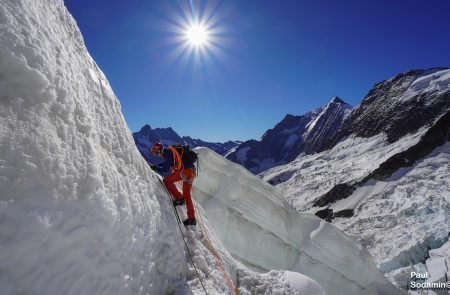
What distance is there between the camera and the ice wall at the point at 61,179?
2.38 m

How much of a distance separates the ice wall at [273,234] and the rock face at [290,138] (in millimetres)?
112438

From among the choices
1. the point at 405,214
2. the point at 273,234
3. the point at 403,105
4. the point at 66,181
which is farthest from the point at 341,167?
the point at 66,181

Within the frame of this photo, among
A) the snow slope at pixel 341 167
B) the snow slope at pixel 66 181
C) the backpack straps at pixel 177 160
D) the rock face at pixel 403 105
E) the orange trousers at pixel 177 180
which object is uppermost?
the rock face at pixel 403 105

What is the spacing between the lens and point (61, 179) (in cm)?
276

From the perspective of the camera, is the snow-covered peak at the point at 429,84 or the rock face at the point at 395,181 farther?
the snow-covered peak at the point at 429,84

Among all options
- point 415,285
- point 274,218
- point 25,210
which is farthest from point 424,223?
point 25,210

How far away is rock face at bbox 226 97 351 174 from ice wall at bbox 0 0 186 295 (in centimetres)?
12494

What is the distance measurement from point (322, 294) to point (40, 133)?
6317 mm

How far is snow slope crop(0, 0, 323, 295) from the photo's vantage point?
2389 millimetres

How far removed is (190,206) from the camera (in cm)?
570

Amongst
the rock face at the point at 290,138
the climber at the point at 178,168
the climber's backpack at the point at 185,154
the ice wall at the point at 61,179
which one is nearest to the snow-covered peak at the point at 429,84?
the rock face at the point at 290,138

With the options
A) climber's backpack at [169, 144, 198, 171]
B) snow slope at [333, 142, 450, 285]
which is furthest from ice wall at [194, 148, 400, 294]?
climber's backpack at [169, 144, 198, 171]

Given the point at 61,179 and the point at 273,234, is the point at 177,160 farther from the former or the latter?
the point at 273,234

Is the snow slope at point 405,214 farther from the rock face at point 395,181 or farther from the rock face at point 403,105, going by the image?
the rock face at point 403,105
